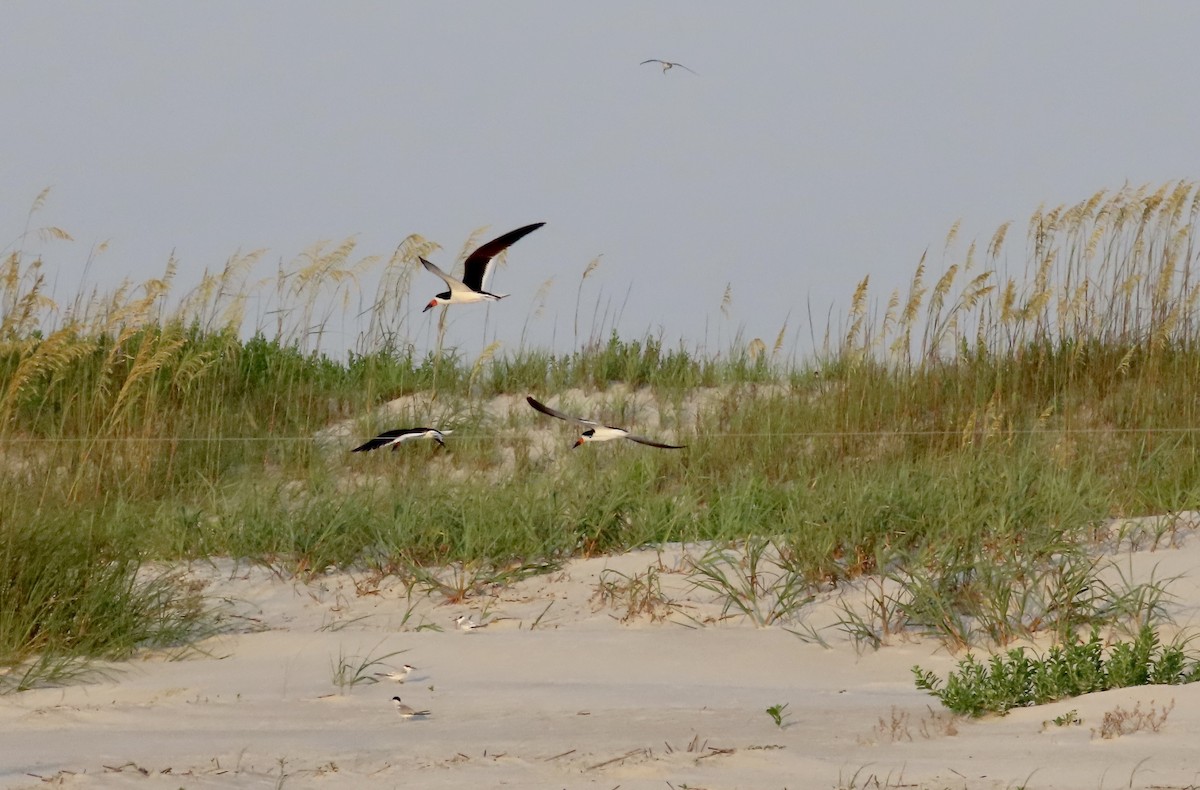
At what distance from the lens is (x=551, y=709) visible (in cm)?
404

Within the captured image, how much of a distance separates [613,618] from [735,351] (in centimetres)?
403

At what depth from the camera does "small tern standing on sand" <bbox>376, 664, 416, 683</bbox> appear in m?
4.21

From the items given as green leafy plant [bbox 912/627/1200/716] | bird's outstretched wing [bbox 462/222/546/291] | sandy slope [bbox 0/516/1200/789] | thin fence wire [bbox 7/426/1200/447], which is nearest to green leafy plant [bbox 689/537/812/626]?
sandy slope [bbox 0/516/1200/789]

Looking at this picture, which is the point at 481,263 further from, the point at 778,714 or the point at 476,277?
the point at 778,714

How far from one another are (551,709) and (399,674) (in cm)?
53

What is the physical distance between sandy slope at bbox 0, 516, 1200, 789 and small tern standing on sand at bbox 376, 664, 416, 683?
0.04 m

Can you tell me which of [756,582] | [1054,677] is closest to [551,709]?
[756,582]

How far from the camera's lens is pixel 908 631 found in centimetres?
481

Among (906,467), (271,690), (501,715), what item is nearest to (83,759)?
(271,690)

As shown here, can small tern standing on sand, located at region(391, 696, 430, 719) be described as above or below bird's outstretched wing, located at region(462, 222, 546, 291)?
below

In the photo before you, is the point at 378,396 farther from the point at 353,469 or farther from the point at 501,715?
the point at 501,715

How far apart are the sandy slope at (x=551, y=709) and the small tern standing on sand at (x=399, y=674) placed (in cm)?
4

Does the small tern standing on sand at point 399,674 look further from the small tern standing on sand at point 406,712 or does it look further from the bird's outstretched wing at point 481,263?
the bird's outstretched wing at point 481,263

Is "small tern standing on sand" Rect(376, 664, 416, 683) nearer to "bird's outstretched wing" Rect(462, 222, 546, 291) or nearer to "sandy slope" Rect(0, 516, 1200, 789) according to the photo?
"sandy slope" Rect(0, 516, 1200, 789)
